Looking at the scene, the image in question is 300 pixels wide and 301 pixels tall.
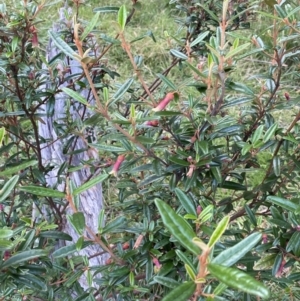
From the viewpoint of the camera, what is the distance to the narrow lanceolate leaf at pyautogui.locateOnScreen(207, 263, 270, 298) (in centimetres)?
36

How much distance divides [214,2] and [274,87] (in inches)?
17.9

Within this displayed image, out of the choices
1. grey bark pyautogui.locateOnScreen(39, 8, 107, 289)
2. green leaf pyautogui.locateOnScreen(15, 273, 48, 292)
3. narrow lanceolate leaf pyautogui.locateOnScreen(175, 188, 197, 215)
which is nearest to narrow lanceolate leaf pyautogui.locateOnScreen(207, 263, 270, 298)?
narrow lanceolate leaf pyautogui.locateOnScreen(175, 188, 197, 215)

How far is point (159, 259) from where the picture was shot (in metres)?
0.75

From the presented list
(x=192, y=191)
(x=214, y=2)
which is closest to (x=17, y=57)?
(x=192, y=191)

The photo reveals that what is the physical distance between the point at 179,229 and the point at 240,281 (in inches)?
3.5

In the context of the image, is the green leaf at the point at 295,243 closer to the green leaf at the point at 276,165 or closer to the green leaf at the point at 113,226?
the green leaf at the point at 276,165

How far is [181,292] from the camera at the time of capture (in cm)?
42

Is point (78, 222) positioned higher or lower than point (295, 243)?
higher

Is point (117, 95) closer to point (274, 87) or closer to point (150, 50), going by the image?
point (274, 87)

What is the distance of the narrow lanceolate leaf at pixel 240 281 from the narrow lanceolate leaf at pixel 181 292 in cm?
4

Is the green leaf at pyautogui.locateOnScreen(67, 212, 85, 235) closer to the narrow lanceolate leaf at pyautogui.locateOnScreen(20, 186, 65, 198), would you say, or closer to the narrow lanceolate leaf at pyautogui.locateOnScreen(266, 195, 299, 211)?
the narrow lanceolate leaf at pyautogui.locateOnScreen(20, 186, 65, 198)

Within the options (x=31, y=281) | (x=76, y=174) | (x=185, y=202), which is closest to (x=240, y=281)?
(x=185, y=202)

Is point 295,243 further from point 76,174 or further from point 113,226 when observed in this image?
point 76,174

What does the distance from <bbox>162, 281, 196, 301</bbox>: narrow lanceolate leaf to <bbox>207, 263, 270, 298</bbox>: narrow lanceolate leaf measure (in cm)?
4
